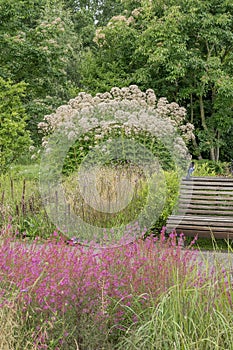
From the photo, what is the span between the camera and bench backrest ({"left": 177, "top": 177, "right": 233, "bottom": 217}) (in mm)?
6285

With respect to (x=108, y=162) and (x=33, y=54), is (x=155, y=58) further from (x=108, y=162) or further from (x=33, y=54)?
(x=108, y=162)

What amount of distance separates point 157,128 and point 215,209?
2787 millimetres

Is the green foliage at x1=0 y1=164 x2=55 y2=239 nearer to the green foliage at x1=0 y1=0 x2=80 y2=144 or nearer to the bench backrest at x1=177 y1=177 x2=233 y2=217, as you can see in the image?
the bench backrest at x1=177 y1=177 x2=233 y2=217

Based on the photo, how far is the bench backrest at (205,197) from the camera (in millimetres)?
6285

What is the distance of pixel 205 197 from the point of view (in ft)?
20.9

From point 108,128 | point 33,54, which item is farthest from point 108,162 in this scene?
point 33,54

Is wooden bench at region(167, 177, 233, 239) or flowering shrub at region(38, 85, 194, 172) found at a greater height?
flowering shrub at region(38, 85, 194, 172)

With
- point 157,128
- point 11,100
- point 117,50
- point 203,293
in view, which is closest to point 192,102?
point 117,50

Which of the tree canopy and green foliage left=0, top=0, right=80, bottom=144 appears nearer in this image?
the tree canopy

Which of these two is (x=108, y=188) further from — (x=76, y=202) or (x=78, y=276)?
(x=78, y=276)

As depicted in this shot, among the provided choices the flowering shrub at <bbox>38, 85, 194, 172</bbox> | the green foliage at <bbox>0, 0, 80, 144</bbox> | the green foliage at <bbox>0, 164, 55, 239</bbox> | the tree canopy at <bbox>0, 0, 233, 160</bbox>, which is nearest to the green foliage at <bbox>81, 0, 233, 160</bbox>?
the tree canopy at <bbox>0, 0, 233, 160</bbox>

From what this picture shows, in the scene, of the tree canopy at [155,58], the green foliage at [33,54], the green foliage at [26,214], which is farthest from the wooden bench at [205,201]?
the green foliage at [33,54]

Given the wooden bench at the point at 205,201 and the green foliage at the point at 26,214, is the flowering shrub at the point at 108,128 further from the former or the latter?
the wooden bench at the point at 205,201

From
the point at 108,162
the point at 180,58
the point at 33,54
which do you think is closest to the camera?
the point at 108,162
